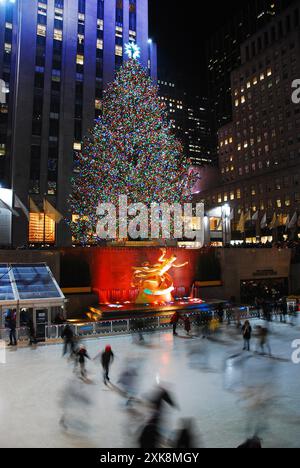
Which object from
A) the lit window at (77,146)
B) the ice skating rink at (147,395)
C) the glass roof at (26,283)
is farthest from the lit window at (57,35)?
the ice skating rink at (147,395)

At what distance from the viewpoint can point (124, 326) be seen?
18.2 meters

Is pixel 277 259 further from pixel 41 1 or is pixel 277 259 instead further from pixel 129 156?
pixel 41 1

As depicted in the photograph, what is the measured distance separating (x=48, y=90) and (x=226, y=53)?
5237 inches

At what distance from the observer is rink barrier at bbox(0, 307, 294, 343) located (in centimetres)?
1638

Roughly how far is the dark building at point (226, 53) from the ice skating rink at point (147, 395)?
135801 millimetres

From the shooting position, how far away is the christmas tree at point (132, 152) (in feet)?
97.5

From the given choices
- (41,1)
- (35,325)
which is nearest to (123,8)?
(41,1)

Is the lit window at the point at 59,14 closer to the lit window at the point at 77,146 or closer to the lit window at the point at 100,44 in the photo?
the lit window at the point at 100,44

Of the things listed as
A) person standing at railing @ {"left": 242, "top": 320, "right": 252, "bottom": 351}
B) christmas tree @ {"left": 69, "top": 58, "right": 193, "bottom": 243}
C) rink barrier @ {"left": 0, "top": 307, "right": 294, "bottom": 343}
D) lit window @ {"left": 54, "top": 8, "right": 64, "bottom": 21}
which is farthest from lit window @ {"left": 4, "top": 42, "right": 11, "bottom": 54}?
person standing at railing @ {"left": 242, "top": 320, "right": 252, "bottom": 351}

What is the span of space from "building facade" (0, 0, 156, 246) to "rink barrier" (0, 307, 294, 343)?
24997 mm

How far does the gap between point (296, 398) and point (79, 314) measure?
16.7 meters

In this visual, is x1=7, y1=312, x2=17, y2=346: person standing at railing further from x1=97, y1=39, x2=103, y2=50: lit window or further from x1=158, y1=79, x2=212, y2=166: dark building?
x1=158, y1=79, x2=212, y2=166: dark building

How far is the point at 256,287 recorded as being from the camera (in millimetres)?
30922

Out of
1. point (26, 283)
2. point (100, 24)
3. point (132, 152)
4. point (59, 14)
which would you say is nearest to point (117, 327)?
point (26, 283)
